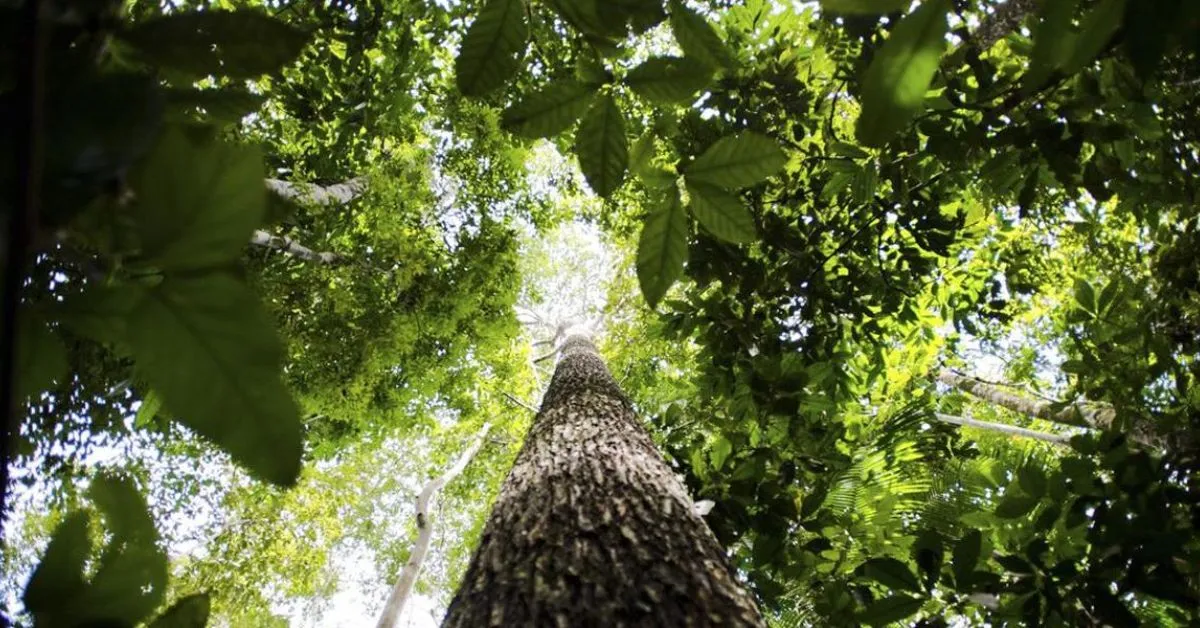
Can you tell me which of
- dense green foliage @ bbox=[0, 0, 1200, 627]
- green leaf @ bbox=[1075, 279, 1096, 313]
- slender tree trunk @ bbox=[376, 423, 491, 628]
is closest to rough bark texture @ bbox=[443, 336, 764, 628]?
dense green foliage @ bbox=[0, 0, 1200, 627]

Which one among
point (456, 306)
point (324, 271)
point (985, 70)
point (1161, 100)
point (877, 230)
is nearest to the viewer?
point (985, 70)

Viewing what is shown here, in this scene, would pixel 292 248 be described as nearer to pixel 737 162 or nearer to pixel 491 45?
pixel 491 45

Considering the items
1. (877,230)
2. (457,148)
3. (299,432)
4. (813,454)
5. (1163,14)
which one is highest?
(457,148)

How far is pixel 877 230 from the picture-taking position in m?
2.88

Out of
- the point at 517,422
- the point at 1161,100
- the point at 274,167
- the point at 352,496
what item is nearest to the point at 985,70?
the point at 1161,100

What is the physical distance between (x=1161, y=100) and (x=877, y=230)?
3.45ft

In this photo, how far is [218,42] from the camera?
398 millimetres

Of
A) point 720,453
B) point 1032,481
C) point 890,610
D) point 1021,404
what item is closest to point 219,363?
point 890,610

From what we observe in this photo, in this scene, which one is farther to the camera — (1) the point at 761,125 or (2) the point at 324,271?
(2) the point at 324,271

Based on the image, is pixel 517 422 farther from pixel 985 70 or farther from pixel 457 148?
pixel 985 70

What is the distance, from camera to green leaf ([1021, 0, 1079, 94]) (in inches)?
19.5

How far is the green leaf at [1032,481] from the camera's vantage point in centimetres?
177

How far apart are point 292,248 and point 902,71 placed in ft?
15.6

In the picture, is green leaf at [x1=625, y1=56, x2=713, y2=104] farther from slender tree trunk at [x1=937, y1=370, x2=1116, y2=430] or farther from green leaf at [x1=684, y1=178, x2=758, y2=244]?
slender tree trunk at [x1=937, y1=370, x2=1116, y2=430]
